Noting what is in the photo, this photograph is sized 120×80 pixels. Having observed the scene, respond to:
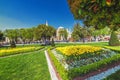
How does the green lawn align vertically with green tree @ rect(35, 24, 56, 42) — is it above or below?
below

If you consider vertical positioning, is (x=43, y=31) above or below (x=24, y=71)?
above

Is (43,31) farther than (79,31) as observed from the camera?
Yes

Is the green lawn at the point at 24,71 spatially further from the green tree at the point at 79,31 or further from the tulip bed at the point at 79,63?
the green tree at the point at 79,31

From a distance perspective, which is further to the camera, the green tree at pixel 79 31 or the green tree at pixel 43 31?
the green tree at pixel 43 31

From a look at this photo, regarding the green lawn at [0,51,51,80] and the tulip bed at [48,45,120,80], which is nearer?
→ the tulip bed at [48,45,120,80]

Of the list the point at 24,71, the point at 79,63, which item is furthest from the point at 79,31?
the point at 24,71

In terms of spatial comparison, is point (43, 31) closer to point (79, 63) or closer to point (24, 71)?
point (24, 71)

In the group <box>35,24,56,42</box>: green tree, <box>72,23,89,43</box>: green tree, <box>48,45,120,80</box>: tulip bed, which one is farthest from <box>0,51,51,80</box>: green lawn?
<box>35,24,56,42</box>: green tree

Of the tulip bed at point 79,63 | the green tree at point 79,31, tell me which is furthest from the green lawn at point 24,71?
the green tree at point 79,31

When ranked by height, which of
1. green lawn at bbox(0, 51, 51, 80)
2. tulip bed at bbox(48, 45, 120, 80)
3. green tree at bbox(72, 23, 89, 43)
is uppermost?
green tree at bbox(72, 23, 89, 43)

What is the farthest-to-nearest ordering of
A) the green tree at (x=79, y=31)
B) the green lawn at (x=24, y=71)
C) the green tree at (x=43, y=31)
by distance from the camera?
the green tree at (x=43, y=31)
the green tree at (x=79, y=31)
the green lawn at (x=24, y=71)

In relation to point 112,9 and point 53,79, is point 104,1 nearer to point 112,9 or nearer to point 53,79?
point 112,9

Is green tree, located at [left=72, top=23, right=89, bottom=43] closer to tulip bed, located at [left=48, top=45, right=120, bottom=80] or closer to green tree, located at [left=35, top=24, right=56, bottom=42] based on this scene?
green tree, located at [left=35, top=24, right=56, bottom=42]

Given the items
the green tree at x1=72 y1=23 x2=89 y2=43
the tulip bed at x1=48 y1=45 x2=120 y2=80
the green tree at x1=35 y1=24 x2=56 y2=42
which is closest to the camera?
the tulip bed at x1=48 y1=45 x2=120 y2=80
